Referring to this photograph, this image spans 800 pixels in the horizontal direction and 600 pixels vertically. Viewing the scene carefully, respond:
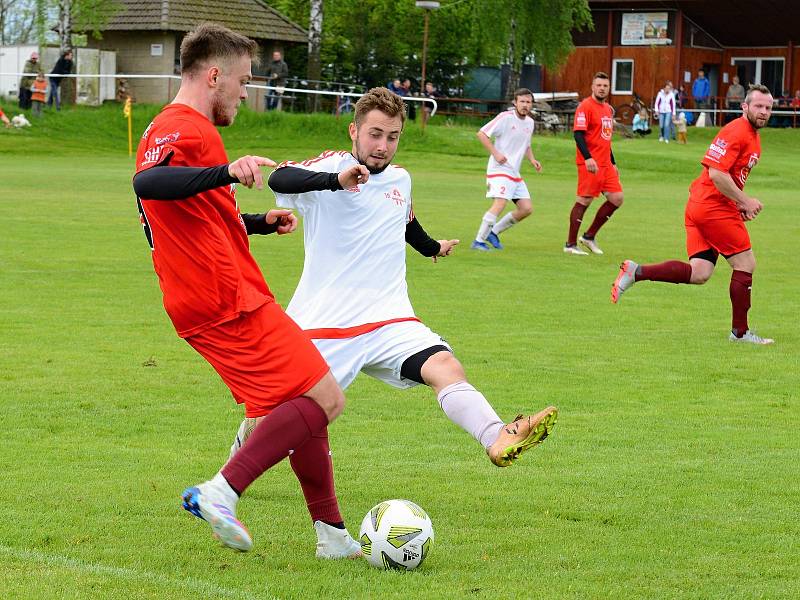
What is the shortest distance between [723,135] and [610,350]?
6.79 feet

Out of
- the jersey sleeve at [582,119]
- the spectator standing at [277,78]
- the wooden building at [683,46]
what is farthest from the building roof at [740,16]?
the jersey sleeve at [582,119]

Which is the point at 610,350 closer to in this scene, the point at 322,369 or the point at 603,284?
the point at 603,284

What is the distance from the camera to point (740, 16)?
5184cm

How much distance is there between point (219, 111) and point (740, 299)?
6845 millimetres

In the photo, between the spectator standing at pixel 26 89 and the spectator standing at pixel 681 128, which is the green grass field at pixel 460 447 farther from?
the spectator standing at pixel 681 128

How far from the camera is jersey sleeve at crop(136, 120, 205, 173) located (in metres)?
4.29

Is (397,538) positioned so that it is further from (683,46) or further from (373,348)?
(683,46)

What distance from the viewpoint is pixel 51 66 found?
4347 centimetres

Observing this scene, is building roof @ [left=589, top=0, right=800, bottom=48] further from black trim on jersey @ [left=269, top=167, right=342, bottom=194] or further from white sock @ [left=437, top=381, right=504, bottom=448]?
black trim on jersey @ [left=269, top=167, right=342, bottom=194]

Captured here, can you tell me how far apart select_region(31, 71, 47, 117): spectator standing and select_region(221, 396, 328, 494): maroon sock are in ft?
110

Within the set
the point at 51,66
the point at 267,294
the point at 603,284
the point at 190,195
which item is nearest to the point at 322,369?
the point at 267,294

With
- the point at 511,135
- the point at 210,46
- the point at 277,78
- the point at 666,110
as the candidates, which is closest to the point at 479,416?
the point at 210,46

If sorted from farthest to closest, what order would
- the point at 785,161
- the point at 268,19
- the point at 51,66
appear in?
the point at 268,19, the point at 51,66, the point at 785,161

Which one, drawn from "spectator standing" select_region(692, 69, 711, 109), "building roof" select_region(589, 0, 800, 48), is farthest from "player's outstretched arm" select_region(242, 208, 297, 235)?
"building roof" select_region(589, 0, 800, 48)
